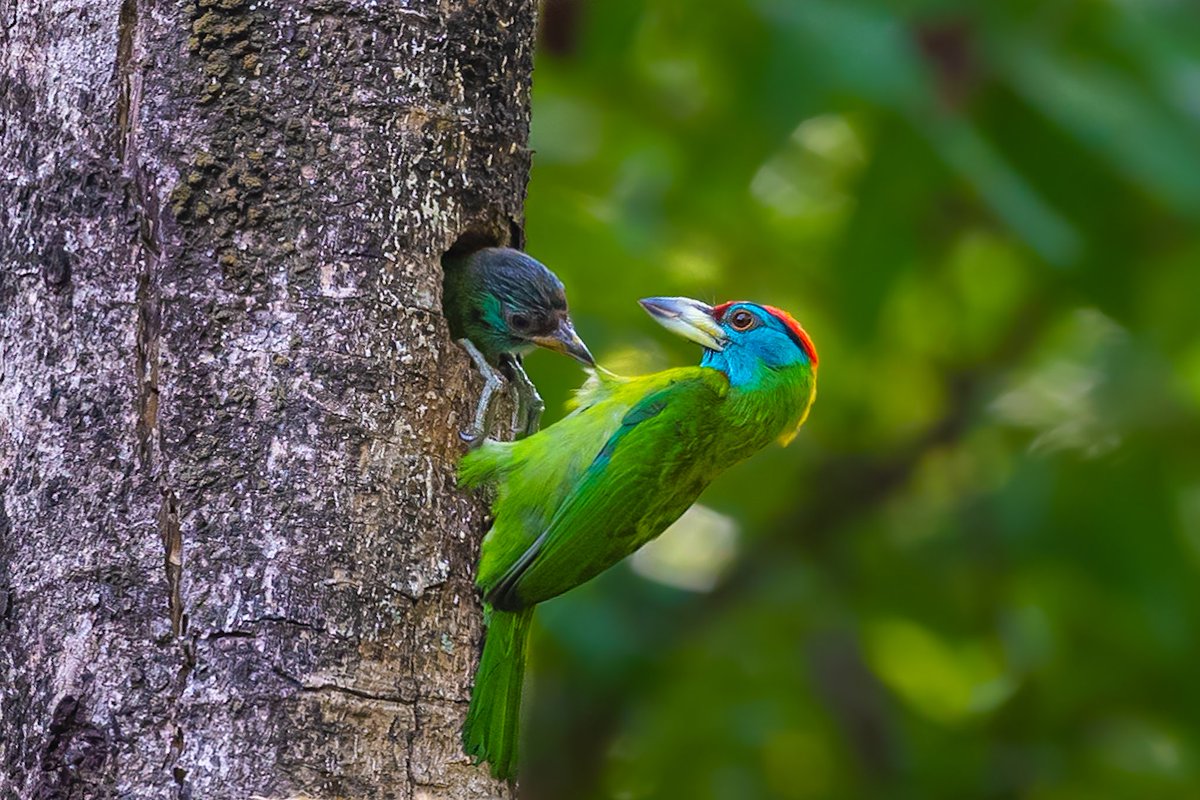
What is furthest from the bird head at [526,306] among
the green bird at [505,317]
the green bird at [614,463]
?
the green bird at [614,463]

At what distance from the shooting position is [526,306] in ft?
11.3

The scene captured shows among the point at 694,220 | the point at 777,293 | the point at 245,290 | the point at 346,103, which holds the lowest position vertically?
the point at 777,293

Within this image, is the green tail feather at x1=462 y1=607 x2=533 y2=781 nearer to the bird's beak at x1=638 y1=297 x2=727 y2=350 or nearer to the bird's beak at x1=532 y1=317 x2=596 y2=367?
the bird's beak at x1=532 y1=317 x2=596 y2=367

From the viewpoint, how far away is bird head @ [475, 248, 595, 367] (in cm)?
324

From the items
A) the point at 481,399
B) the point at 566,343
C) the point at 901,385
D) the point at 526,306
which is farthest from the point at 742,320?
the point at 901,385

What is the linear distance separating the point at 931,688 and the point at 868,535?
2.28ft

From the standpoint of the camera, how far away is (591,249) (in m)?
4.34

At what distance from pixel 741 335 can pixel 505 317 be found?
63 centimetres

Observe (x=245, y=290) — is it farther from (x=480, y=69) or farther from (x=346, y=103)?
(x=480, y=69)

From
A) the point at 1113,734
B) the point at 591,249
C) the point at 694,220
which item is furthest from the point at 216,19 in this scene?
the point at 1113,734

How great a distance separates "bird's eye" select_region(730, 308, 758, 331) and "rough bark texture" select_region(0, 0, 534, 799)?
1.10 meters

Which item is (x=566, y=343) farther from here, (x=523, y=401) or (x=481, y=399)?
(x=481, y=399)

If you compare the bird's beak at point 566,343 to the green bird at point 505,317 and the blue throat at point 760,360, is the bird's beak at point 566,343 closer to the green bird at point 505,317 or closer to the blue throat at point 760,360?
the green bird at point 505,317

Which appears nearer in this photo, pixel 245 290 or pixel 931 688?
pixel 245 290
